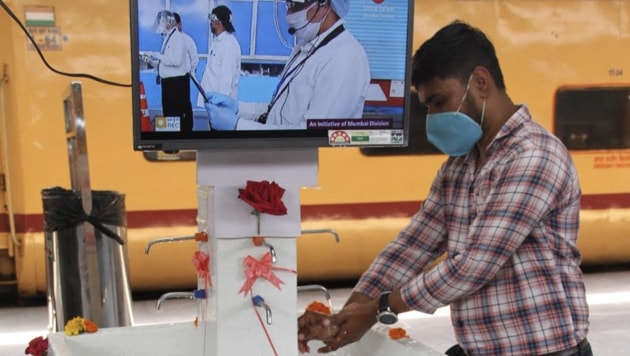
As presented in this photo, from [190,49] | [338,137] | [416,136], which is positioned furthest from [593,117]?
[190,49]

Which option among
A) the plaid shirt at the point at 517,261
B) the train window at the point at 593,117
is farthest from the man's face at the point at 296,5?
the train window at the point at 593,117

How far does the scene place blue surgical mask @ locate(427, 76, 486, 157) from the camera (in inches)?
66.6

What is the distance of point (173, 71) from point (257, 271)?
1.61ft

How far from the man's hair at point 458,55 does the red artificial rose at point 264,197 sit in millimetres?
452

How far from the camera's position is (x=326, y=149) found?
511 centimetres

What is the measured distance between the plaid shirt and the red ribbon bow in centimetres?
30

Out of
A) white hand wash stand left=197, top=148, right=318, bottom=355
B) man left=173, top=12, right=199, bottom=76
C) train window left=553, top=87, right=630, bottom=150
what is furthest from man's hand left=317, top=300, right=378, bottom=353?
train window left=553, top=87, right=630, bottom=150

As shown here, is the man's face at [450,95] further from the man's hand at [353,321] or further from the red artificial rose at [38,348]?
the red artificial rose at [38,348]

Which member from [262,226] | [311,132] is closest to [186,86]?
[311,132]

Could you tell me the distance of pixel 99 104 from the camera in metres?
4.68

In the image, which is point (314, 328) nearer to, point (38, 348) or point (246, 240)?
point (246, 240)

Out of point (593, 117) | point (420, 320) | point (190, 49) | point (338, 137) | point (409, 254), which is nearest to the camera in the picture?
point (190, 49)

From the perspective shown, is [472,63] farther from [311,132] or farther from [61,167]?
[61,167]

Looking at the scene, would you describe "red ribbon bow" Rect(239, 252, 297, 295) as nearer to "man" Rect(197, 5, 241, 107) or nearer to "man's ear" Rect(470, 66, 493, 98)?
"man" Rect(197, 5, 241, 107)
